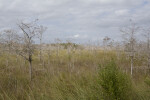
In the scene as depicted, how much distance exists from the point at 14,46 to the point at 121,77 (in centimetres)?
580

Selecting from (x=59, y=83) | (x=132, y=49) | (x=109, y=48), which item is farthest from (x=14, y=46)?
(x=109, y=48)

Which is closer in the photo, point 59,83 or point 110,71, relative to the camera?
point 110,71

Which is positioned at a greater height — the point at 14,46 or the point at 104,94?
the point at 14,46

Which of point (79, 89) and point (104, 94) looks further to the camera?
point (79, 89)

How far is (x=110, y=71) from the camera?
12.5ft

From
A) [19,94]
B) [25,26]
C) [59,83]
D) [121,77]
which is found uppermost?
[25,26]

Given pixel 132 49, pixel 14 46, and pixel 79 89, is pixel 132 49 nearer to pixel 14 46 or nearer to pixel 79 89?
pixel 79 89

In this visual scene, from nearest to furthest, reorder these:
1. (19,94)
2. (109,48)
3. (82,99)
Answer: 1. (82,99)
2. (19,94)
3. (109,48)

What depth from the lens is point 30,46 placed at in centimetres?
761

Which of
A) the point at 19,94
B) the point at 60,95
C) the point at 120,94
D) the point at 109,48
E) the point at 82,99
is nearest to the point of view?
the point at 120,94

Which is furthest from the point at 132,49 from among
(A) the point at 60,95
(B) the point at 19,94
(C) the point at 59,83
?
(B) the point at 19,94

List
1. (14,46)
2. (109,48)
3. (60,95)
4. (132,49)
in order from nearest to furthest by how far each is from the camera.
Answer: (60,95)
(14,46)
(132,49)
(109,48)

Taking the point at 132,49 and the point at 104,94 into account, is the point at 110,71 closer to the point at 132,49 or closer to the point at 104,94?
the point at 104,94

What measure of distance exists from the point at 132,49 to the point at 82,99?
659cm
